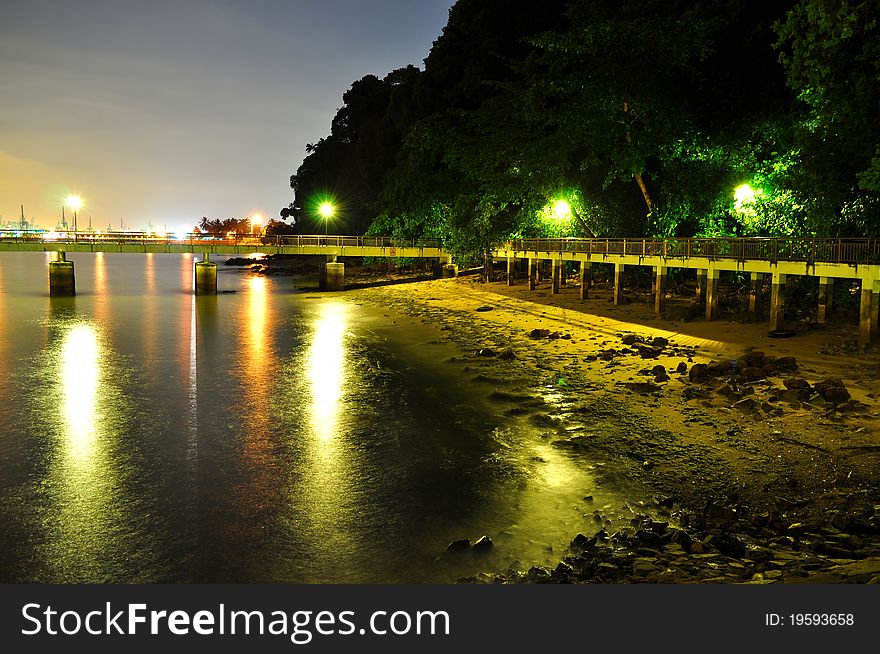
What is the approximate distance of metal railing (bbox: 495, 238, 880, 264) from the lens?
19875 millimetres

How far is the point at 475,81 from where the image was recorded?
52219mm

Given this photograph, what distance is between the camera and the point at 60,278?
171ft

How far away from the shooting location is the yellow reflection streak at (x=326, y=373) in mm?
15625

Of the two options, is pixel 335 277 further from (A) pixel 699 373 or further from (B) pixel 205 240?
(A) pixel 699 373

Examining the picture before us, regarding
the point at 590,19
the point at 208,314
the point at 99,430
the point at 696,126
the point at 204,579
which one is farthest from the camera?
the point at 208,314

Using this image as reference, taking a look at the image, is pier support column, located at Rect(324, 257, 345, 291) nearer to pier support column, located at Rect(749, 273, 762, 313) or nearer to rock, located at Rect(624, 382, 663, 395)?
pier support column, located at Rect(749, 273, 762, 313)

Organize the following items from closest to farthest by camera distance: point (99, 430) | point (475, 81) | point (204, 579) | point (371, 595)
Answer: point (371, 595) < point (204, 579) < point (99, 430) < point (475, 81)

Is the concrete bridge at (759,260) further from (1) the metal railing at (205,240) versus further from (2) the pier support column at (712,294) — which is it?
(1) the metal railing at (205,240)

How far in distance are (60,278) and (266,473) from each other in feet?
158

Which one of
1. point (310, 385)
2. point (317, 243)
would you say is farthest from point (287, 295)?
point (310, 385)

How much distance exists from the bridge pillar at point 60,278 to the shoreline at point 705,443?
39687 millimetres

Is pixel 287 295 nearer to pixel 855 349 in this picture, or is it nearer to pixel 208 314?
pixel 208 314

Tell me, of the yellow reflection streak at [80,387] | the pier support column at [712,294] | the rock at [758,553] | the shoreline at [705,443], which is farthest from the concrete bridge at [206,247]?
the rock at [758,553]

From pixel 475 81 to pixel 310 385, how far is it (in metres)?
39.0
